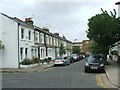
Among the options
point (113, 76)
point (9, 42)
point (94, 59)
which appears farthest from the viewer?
point (9, 42)

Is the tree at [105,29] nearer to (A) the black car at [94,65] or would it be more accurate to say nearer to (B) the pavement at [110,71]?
(B) the pavement at [110,71]

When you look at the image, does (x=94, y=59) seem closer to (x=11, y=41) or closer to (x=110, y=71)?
(x=110, y=71)

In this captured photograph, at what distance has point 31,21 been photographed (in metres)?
47.1

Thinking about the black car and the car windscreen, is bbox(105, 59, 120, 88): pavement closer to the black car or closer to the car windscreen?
the black car

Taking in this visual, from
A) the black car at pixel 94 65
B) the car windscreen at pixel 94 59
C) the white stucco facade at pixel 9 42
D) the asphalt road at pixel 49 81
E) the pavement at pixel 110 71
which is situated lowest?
the asphalt road at pixel 49 81

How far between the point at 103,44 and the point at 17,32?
Answer: 450 inches

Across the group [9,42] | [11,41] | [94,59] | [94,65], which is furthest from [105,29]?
[9,42]

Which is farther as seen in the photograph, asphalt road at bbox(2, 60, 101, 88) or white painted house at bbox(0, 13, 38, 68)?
white painted house at bbox(0, 13, 38, 68)

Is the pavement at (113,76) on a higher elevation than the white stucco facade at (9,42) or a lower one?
lower

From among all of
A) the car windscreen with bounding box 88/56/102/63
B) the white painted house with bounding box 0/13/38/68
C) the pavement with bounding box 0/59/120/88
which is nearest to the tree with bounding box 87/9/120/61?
the pavement with bounding box 0/59/120/88

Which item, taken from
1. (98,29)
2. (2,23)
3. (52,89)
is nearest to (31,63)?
(2,23)

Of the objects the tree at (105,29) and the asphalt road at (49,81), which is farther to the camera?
the tree at (105,29)

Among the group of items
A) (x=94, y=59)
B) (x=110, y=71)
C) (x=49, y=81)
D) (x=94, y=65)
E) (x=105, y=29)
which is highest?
(x=105, y=29)

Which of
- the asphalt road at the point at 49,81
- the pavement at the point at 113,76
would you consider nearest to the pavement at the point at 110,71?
the pavement at the point at 113,76
